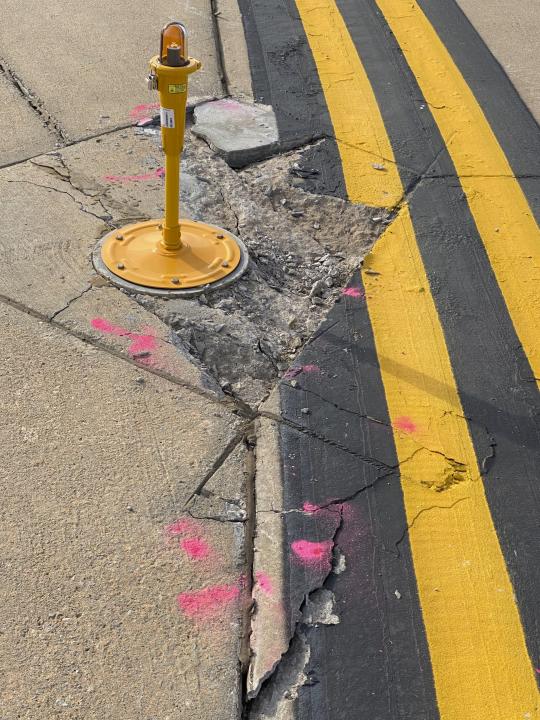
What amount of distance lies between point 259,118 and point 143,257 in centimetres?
203

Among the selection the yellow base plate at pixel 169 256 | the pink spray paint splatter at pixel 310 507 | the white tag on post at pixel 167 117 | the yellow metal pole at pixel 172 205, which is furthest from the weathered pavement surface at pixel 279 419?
the white tag on post at pixel 167 117

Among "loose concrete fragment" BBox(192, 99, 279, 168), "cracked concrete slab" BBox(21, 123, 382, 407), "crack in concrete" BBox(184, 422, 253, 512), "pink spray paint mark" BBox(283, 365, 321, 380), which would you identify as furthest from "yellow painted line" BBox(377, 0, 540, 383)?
"crack in concrete" BBox(184, 422, 253, 512)

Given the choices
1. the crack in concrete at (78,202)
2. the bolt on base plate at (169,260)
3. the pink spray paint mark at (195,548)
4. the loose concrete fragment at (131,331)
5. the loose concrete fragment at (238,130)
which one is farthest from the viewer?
the loose concrete fragment at (238,130)

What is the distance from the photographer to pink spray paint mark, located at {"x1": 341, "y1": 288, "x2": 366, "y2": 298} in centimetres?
432

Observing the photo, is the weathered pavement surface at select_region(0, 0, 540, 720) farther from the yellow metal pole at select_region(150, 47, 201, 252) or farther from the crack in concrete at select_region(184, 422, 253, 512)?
the yellow metal pole at select_region(150, 47, 201, 252)

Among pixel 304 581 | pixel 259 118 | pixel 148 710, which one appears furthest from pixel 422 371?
pixel 259 118

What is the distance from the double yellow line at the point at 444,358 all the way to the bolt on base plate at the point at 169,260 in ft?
2.48

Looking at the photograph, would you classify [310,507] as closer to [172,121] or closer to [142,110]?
[172,121]

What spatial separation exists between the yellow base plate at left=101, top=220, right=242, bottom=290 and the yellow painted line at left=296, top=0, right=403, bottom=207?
110cm

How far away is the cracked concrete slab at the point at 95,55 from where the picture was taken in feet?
18.7

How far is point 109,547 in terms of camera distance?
285cm

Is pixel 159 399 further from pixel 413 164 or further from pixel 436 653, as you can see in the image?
pixel 413 164

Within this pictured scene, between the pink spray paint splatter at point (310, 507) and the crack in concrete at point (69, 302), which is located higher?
the crack in concrete at point (69, 302)

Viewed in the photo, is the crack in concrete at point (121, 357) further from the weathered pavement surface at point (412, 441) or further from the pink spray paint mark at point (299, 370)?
the pink spray paint mark at point (299, 370)
